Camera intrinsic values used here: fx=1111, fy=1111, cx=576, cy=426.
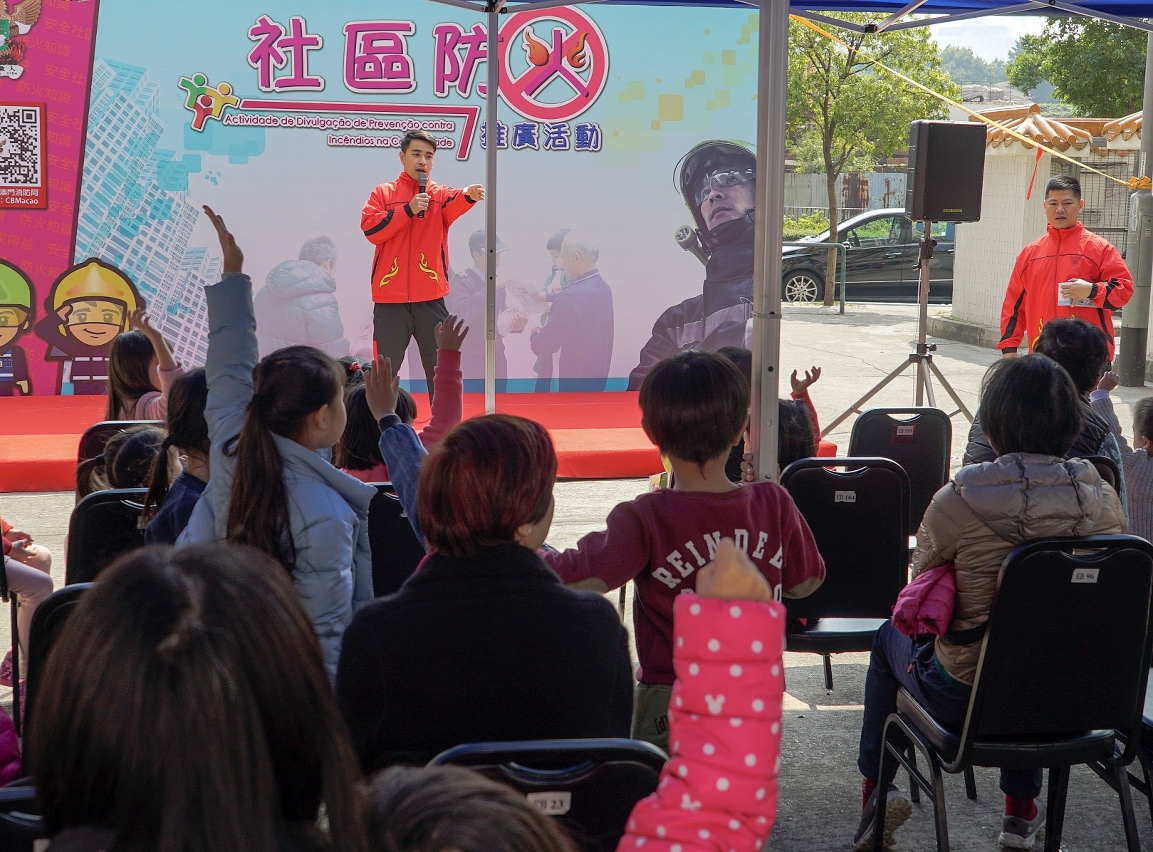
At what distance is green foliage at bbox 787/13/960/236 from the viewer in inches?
715

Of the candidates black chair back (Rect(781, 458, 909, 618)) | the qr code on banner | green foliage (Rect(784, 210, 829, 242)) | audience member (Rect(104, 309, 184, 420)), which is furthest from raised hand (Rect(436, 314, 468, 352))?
green foliage (Rect(784, 210, 829, 242))

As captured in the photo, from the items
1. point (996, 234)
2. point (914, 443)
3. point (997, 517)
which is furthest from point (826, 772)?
point (996, 234)

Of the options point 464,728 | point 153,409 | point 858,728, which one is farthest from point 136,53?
point 464,728

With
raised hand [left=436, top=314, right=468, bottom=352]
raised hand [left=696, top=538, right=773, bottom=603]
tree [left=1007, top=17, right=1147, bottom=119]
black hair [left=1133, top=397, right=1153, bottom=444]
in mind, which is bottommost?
raised hand [left=696, top=538, right=773, bottom=603]

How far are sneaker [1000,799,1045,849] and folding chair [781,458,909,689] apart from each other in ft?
1.94

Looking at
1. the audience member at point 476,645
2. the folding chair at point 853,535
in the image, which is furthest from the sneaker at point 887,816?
the audience member at point 476,645

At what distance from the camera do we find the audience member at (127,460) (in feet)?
10.8

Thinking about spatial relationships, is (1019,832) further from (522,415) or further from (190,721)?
(522,415)

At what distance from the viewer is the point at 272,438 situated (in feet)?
7.73

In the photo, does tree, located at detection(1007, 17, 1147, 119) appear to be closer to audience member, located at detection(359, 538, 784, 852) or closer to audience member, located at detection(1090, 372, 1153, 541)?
audience member, located at detection(1090, 372, 1153, 541)

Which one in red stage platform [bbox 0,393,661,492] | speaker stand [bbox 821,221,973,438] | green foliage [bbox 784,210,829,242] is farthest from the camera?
green foliage [bbox 784,210,829,242]

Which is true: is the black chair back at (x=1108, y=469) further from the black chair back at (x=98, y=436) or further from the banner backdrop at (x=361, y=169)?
the banner backdrop at (x=361, y=169)

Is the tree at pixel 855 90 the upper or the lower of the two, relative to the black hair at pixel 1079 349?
upper

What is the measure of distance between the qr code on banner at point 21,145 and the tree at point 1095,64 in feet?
43.7
